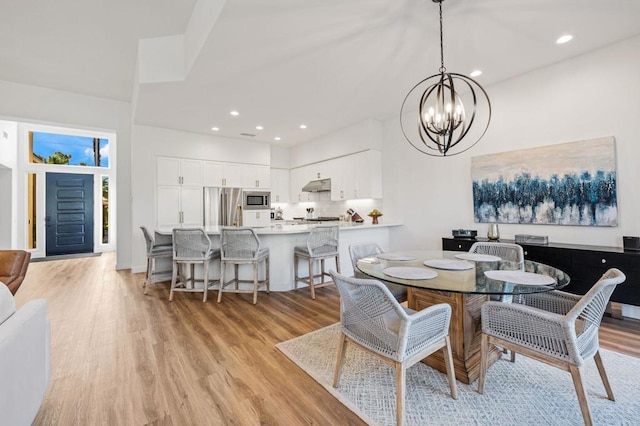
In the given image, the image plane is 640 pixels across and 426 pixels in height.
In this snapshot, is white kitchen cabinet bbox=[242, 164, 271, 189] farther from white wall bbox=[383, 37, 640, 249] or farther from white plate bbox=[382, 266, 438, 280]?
white plate bbox=[382, 266, 438, 280]

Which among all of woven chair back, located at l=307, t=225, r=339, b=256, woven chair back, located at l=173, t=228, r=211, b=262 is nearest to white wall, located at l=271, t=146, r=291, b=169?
woven chair back, located at l=307, t=225, r=339, b=256

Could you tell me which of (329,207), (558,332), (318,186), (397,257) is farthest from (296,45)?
(329,207)

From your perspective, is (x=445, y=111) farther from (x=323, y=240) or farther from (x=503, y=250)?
(x=323, y=240)

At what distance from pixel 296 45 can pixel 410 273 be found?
2350 millimetres

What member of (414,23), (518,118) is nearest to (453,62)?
(414,23)

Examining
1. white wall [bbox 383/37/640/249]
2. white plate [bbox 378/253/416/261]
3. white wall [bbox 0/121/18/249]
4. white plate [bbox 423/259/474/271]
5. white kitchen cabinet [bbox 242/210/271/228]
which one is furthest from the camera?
white kitchen cabinet [bbox 242/210/271/228]

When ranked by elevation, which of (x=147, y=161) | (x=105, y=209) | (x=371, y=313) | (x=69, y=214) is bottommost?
(x=371, y=313)

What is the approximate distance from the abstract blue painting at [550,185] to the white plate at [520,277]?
1.99 meters

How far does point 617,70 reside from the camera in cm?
286

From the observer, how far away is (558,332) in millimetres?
1445

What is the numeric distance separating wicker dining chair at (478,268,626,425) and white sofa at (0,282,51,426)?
2.35 m

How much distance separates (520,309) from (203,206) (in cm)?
558

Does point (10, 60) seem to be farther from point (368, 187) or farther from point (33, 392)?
point (368, 187)

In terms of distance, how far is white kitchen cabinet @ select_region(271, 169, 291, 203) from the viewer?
7262mm
